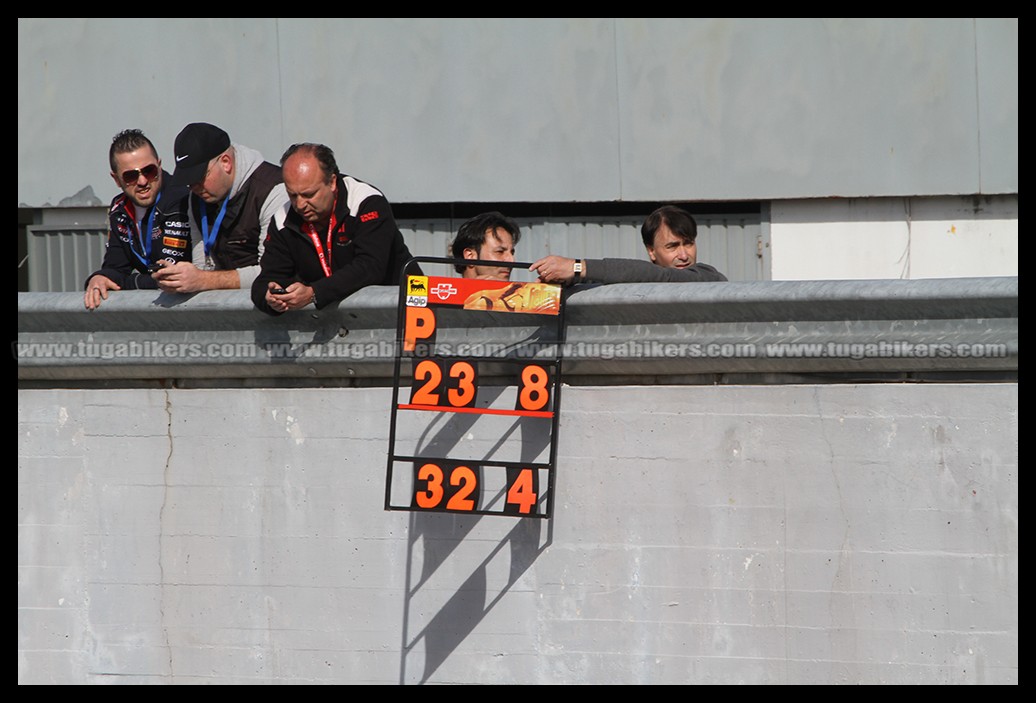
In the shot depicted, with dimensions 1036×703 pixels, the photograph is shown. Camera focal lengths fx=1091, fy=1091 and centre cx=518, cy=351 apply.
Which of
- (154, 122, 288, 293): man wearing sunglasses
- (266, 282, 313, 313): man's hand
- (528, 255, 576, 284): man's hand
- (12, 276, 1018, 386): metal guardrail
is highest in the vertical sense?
(154, 122, 288, 293): man wearing sunglasses

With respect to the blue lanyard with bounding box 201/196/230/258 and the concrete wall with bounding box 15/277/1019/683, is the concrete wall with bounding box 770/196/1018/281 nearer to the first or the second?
the concrete wall with bounding box 15/277/1019/683

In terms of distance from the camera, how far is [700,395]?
3719 mm

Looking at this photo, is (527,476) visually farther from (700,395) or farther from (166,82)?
(166,82)

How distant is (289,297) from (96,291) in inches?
33.9

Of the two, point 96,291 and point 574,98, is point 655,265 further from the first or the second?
point 574,98

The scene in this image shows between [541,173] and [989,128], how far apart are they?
3230 mm

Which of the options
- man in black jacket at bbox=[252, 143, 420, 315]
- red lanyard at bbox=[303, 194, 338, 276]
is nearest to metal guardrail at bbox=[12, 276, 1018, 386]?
man in black jacket at bbox=[252, 143, 420, 315]

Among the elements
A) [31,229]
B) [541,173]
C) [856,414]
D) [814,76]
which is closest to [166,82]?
[31,229]

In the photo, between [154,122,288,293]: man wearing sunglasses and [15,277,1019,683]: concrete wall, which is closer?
[15,277,1019,683]: concrete wall

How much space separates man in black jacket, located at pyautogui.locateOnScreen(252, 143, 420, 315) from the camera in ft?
12.8

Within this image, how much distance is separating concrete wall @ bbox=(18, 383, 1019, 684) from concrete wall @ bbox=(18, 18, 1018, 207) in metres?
4.41

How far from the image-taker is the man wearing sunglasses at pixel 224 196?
429cm

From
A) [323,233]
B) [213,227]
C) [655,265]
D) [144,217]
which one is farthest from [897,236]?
[144,217]

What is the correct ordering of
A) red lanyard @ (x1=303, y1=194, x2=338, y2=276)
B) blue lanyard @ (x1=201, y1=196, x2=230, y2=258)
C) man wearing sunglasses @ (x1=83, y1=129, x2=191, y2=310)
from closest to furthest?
1. red lanyard @ (x1=303, y1=194, x2=338, y2=276)
2. blue lanyard @ (x1=201, y1=196, x2=230, y2=258)
3. man wearing sunglasses @ (x1=83, y1=129, x2=191, y2=310)
